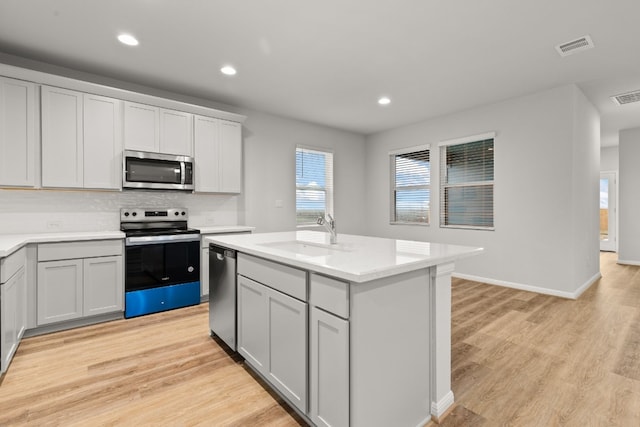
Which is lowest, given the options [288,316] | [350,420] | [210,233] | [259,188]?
[350,420]

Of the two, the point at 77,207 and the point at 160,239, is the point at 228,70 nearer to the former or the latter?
the point at 160,239

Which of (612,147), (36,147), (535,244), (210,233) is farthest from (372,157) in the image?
(612,147)

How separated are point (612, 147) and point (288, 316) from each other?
31.9ft

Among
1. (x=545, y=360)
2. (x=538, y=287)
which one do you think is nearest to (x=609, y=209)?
(x=538, y=287)

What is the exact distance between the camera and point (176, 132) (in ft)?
12.5

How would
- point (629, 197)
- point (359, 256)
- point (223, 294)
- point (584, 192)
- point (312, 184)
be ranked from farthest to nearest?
point (629, 197) < point (312, 184) < point (584, 192) < point (223, 294) < point (359, 256)

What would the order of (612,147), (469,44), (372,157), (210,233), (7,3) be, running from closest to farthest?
(7,3), (469,44), (210,233), (372,157), (612,147)

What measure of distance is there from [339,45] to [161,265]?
9.61 feet

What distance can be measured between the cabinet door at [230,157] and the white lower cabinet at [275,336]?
2246mm

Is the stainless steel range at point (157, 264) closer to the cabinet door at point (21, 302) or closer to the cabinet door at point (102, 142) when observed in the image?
the cabinet door at point (102, 142)

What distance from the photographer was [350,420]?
138cm

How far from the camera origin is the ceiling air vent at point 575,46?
284cm

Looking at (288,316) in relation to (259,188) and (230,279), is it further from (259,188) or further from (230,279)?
(259,188)

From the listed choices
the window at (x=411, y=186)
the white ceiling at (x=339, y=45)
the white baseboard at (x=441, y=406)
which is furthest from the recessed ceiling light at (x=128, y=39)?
the window at (x=411, y=186)
